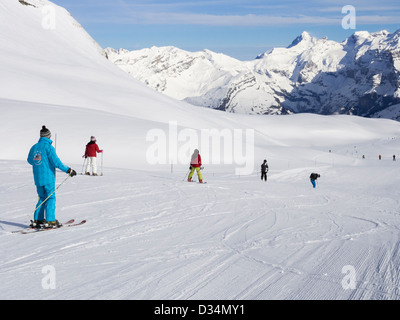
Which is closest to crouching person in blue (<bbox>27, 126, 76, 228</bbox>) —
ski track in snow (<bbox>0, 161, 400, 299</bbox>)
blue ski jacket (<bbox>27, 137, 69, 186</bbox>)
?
blue ski jacket (<bbox>27, 137, 69, 186</bbox>)

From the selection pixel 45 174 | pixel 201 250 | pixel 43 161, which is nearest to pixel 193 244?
pixel 201 250

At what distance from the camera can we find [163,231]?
791 centimetres

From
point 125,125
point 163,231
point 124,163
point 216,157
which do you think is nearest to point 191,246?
point 163,231

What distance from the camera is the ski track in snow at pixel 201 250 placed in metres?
4.89

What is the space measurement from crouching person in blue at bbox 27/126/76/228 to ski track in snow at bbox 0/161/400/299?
1.38 ft

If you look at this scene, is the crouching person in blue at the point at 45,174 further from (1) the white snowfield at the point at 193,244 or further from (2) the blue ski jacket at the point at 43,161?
(1) the white snowfield at the point at 193,244

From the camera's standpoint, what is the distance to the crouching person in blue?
780 centimetres

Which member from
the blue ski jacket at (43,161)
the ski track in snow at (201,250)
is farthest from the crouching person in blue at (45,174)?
the ski track in snow at (201,250)

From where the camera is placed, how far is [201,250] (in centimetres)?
656

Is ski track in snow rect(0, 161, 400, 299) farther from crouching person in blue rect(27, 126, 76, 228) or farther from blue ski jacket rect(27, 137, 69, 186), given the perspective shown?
blue ski jacket rect(27, 137, 69, 186)

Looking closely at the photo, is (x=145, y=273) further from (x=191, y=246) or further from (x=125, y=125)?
(x=125, y=125)

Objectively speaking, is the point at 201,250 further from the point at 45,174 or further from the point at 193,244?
the point at 45,174

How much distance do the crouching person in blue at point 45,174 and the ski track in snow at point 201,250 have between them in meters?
0.42

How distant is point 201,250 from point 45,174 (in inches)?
138
